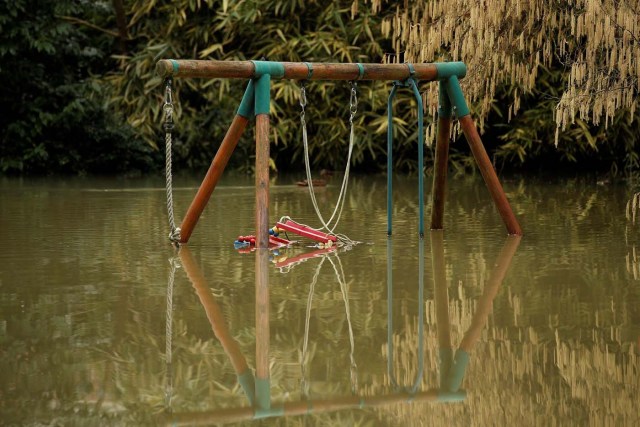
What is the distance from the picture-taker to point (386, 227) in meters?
9.62

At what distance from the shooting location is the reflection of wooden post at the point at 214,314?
15.9 feet

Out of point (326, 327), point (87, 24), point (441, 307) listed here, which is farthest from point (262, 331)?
point (87, 24)

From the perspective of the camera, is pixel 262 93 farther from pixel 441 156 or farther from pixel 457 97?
pixel 441 156

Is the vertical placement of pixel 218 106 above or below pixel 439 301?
above

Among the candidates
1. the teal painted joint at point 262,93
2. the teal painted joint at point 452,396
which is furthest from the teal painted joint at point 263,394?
the teal painted joint at point 262,93

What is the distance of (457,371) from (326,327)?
0.96m

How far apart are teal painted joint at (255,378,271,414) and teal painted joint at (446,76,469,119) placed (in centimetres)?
451

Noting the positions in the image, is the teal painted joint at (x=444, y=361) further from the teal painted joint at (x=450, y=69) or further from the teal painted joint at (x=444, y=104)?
the teal painted joint at (x=444, y=104)

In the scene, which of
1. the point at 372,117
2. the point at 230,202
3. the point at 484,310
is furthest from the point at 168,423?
the point at 372,117

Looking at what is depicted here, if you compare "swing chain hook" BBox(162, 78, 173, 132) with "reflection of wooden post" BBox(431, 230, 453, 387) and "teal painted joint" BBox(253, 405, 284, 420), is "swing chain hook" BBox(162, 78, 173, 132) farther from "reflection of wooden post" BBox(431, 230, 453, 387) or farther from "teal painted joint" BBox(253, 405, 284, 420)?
"teal painted joint" BBox(253, 405, 284, 420)

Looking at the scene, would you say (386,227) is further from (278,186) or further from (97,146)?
(97,146)

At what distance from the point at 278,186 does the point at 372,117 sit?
3264 mm

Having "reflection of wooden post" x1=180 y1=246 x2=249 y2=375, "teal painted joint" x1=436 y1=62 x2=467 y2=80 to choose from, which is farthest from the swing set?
"reflection of wooden post" x1=180 y1=246 x2=249 y2=375

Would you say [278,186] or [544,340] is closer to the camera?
[544,340]
